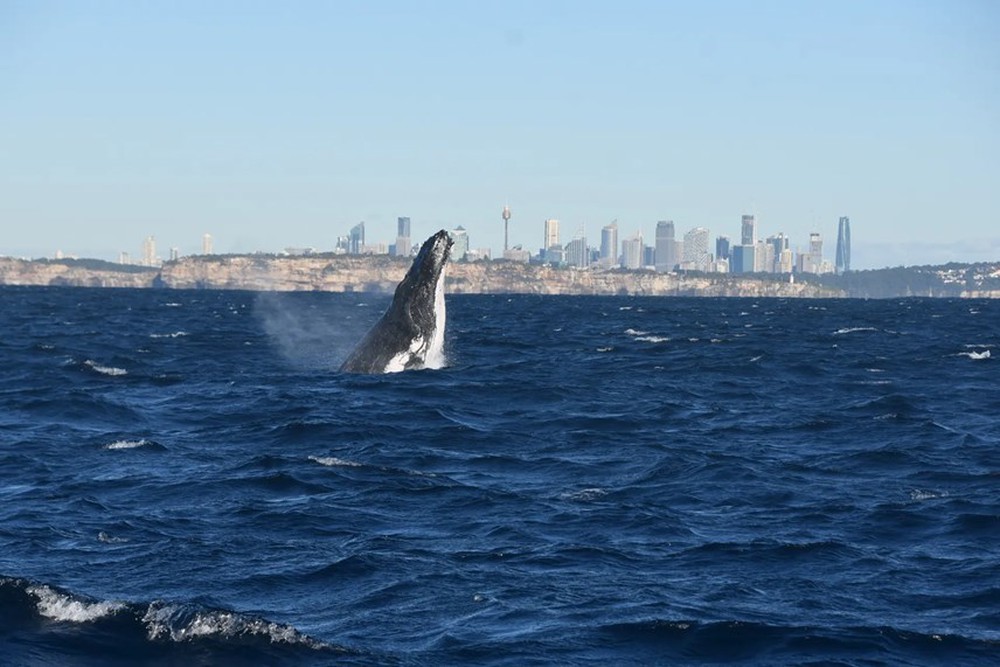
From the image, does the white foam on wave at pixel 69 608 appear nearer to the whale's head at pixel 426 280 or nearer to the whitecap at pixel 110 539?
the whitecap at pixel 110 539

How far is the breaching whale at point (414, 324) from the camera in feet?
92.6

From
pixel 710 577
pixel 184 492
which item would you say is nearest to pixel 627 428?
pixel 184 492

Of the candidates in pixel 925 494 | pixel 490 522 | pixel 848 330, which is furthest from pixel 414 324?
pixel 848 330

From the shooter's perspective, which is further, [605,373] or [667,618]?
[605,373]

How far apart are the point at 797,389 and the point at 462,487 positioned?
1620cm

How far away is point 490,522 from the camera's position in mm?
15406

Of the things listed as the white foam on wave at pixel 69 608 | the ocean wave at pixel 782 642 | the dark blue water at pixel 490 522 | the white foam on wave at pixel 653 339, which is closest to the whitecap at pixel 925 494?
the dark blue water at pixel 490 522

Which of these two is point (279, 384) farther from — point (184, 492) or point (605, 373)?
point (184, 492)

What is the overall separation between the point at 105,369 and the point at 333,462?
17.0 m

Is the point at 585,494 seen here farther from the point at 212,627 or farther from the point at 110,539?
the point at 212,627

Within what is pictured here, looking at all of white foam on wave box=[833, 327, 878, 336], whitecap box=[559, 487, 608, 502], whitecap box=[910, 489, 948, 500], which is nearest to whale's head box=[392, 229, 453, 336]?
whitecap box=[559, 487, 608, 502]

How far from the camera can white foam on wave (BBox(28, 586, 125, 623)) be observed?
37.6 feet

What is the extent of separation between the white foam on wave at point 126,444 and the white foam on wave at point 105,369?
A: 12.8 meters

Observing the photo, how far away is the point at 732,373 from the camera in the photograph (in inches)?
1446
